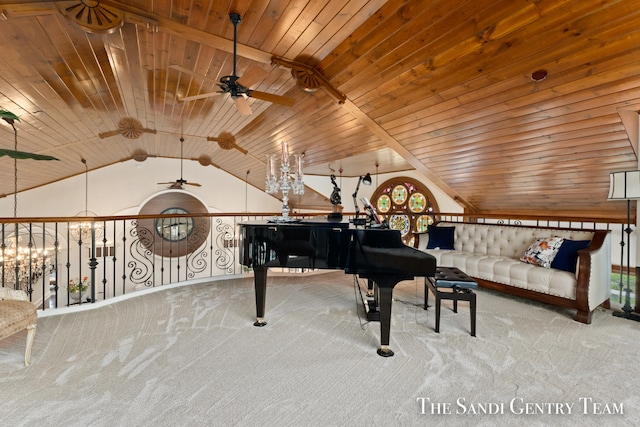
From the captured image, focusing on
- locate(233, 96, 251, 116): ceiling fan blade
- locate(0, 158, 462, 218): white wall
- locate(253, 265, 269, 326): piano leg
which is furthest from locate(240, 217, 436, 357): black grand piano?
Result: locate(0, 158, 462, 218): white wall

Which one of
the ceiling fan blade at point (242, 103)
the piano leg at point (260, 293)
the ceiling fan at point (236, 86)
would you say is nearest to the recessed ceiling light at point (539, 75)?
the ceiling fan at point (236, 86)

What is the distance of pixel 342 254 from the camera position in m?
2.20

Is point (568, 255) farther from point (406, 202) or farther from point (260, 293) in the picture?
point (406, 202)

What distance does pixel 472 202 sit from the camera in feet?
18.1

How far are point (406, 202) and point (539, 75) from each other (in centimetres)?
459

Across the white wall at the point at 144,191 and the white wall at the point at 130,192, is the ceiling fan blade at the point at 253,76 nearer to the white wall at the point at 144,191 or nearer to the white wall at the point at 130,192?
the white wall at the point at 144,191

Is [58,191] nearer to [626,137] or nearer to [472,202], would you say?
[472,202]

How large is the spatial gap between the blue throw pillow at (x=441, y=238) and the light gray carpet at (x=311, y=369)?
142 centimetres

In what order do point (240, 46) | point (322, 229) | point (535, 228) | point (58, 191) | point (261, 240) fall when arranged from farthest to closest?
point (58, 191) → point (535, 228) → point (240, 46) → point (261, 240) → point (322, 229)

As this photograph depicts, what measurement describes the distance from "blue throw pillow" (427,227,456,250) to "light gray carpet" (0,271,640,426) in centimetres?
142

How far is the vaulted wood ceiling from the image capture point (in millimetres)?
2309

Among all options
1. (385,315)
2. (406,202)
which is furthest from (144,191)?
(385,315)

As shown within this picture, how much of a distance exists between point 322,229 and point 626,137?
11.0 feet

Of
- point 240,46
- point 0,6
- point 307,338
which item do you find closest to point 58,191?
point 0,6
